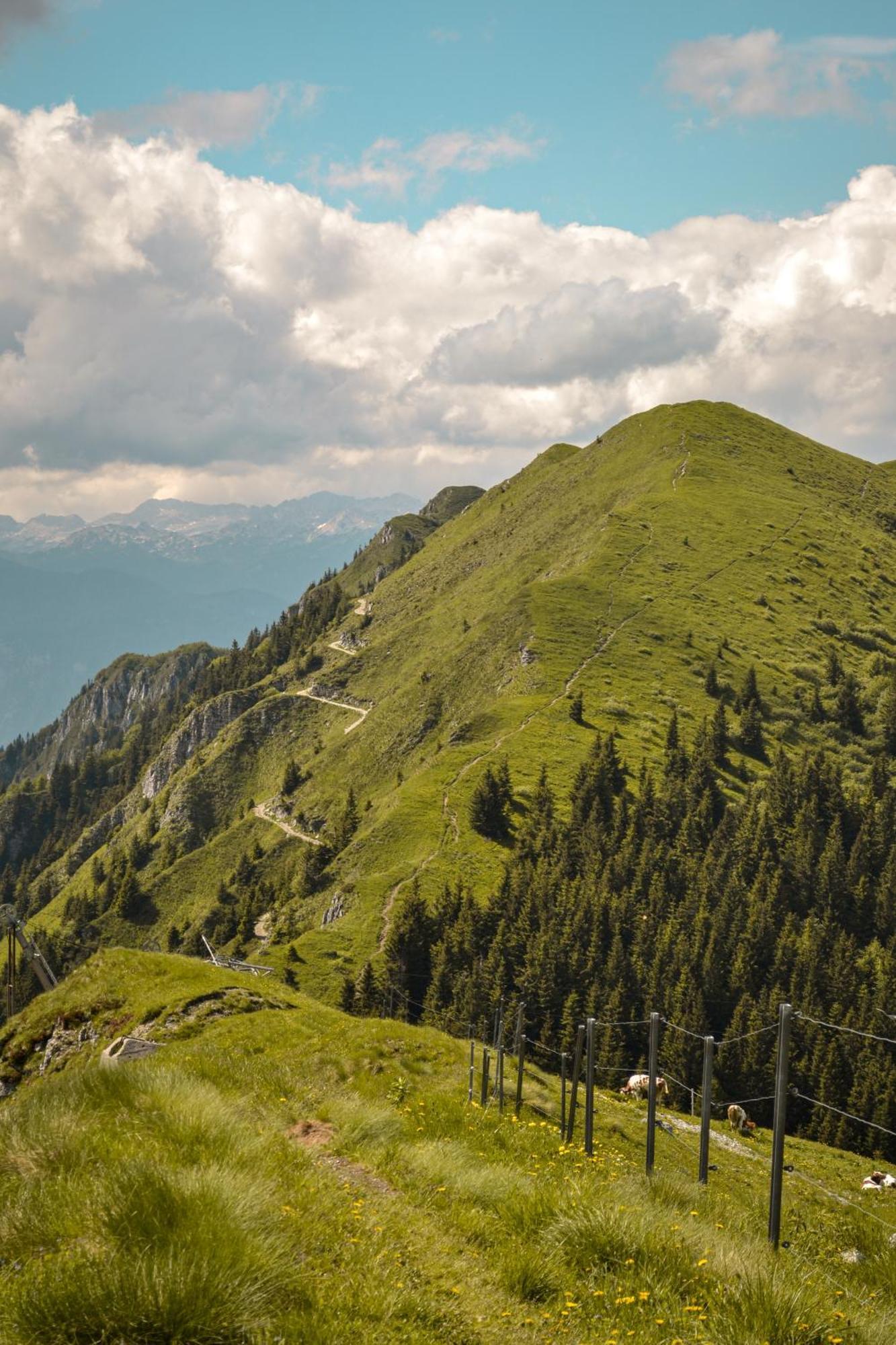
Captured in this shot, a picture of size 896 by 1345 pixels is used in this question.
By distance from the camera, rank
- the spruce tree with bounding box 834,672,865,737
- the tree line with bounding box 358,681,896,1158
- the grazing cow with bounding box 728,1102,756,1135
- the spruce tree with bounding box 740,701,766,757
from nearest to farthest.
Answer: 1. the grazing cow with bounding box 728,1102,756,1135
2. the tree line with bounding box 358,681,896,1158
3. the spruce tree with bounding box 740,701,766,757
4. the spruce tree with bounding box 834,672,865,737

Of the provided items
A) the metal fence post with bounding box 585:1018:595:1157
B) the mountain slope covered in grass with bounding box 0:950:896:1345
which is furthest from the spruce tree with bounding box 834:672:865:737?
the mountain slope covered in grass with bounding box 0:950:896:1345

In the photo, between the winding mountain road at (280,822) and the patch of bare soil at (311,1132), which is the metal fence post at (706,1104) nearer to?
the patch of bare soil at (311,1132)

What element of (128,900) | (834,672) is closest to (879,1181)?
(834,672)

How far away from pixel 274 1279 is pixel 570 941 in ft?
328

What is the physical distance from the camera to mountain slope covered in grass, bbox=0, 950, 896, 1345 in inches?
293

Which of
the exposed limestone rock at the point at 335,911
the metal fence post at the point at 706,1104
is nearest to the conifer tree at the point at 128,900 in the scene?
the exposed limestone rock at the point at 335,911

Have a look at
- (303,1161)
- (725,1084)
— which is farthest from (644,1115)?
(725,1084)

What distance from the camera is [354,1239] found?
9578 mm

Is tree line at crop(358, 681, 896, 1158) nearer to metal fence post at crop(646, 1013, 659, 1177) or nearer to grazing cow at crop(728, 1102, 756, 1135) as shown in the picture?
grazing cow at crop(728, 1102, 756, 1135)

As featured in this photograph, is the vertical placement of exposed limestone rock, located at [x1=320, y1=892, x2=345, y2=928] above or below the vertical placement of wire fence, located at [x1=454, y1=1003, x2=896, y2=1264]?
below

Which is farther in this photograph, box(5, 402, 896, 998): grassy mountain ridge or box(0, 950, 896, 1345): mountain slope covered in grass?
box(5, 402, 896, 998): grassy mountain ridge

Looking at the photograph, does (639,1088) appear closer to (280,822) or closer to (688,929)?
(688,929)

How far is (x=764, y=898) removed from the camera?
113000mm

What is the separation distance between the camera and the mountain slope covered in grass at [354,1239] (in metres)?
7.45
